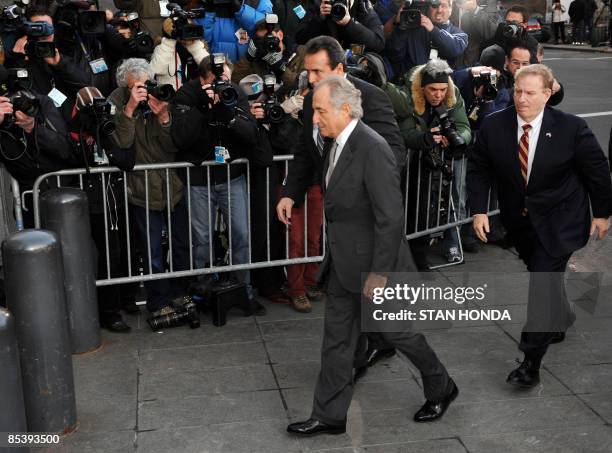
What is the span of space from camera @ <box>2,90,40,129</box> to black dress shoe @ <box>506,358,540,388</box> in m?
3.72

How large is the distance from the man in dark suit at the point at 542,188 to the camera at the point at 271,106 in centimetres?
182

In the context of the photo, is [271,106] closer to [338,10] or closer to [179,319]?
[338,10]

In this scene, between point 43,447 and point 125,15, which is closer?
point 43,447

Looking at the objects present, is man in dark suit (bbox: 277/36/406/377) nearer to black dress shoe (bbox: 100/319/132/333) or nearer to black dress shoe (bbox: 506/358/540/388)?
black dress shoe (bbox: 506/358/540/388)

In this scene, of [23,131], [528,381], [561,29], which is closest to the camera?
[528,381]

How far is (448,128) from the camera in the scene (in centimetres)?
785

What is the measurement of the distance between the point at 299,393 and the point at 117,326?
1.78 meters

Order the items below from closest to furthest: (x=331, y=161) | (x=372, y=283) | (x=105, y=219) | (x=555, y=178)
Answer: (x=372, y=283)
(x=331, y=161)
(x=555, y=178)
(x=105, y=219)

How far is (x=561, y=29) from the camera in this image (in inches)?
1335

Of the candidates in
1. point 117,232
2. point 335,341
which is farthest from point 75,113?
point 335,341

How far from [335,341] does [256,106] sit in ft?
8.52

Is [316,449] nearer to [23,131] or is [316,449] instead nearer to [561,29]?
[23,131]

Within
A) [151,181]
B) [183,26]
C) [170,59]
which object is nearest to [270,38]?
[183,26]

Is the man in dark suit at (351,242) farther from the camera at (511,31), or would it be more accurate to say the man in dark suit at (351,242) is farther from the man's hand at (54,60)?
the camera at (511,31)
